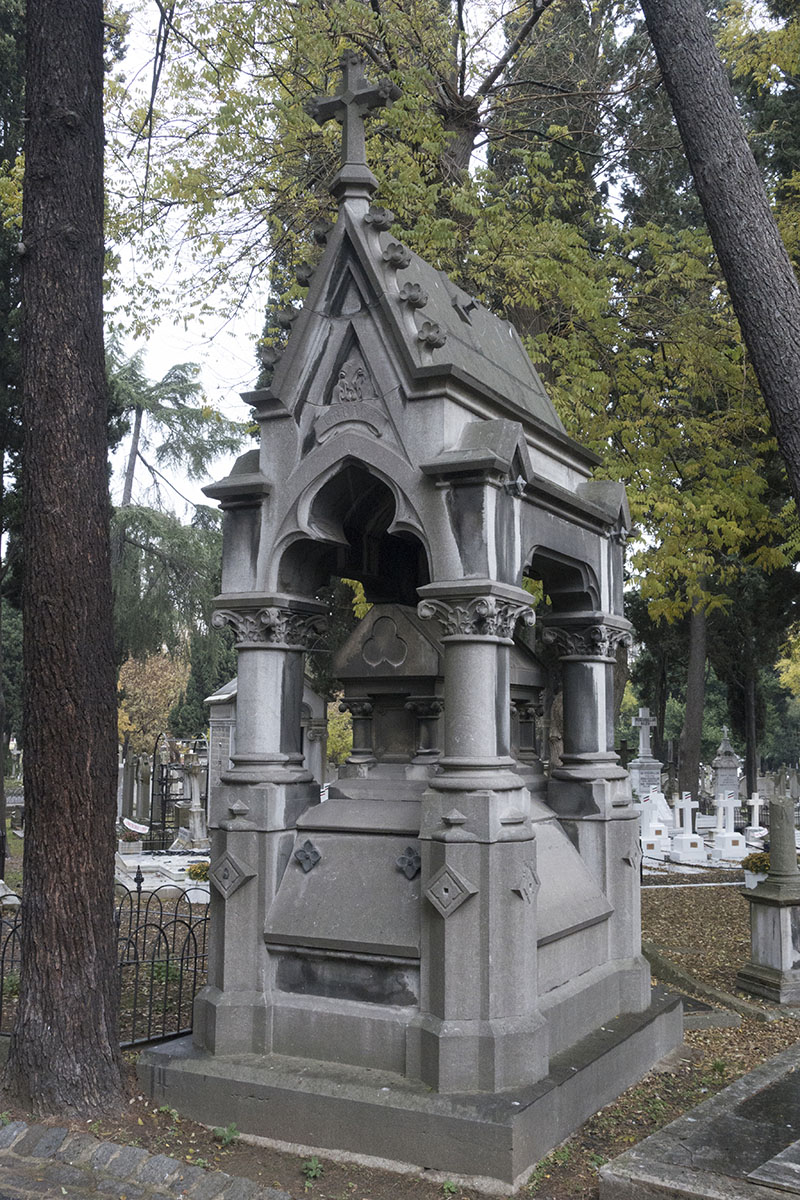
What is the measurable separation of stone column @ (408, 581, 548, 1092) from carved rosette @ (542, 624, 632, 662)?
1710 mm

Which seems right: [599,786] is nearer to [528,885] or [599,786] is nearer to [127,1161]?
[528,885]

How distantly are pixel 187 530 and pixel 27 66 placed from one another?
21316mm

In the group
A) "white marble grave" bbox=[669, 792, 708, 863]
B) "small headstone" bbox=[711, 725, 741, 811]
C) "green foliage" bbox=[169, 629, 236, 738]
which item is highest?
"green foliage" bbox=[169, 629, 236, 738]

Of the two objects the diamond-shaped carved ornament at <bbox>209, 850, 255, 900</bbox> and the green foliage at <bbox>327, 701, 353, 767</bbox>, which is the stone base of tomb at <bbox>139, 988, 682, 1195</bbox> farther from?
the green foliage at <bbox>327, 701, 353, 767</bbox>

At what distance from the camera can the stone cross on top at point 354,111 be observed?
5684 millimetres

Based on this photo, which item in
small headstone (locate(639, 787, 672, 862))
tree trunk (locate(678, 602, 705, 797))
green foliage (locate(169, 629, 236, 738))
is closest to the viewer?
small headstone (locate(639, 787, 672, 862))

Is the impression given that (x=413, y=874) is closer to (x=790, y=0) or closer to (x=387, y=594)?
(x=387, y=594)

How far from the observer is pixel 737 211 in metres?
6.21

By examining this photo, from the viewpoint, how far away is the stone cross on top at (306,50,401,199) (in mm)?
5684

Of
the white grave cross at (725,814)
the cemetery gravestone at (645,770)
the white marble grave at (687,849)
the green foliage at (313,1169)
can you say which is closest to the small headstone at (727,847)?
the white marble grave at (687,849)

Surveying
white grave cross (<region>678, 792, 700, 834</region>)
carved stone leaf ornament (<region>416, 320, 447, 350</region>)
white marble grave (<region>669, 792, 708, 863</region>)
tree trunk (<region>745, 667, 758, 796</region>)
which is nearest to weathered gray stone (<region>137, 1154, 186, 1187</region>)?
carved stone leaf ornament (<region>416, 320, 447, 350</region>)

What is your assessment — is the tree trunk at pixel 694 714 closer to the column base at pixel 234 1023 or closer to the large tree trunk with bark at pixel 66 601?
the column base at pixel 234 1023

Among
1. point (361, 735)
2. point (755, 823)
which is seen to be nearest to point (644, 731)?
point (755, 823)

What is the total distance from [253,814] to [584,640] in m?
2.49
